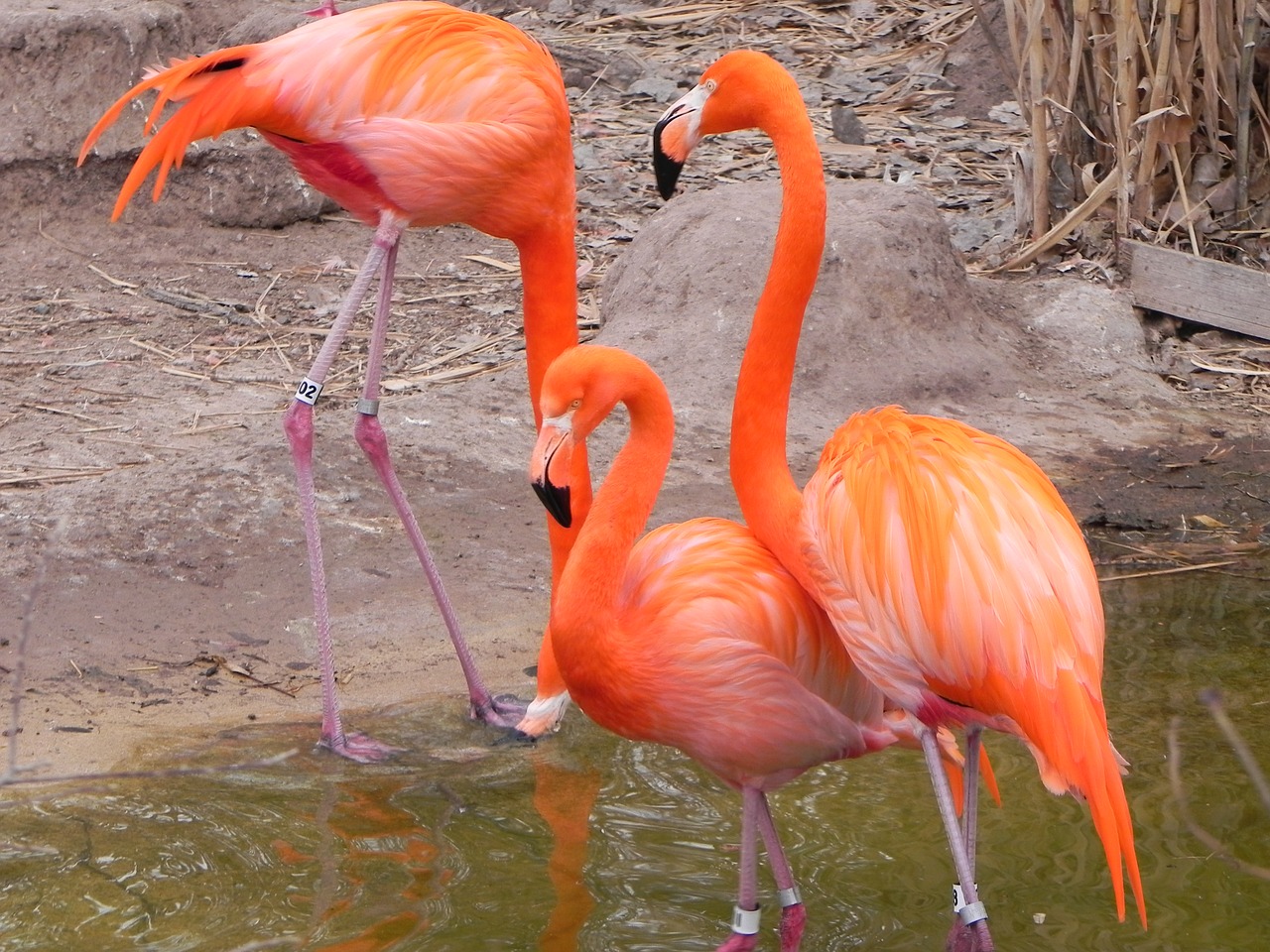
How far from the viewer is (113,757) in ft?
10.4

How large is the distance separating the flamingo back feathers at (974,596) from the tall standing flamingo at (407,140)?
87cm

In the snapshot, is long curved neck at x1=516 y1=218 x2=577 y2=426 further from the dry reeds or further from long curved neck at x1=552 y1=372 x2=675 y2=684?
the dry reeds

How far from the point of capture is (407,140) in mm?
3447

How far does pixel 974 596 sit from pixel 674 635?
51 cm

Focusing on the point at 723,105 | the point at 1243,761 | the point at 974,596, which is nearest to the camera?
the point at 1243,761

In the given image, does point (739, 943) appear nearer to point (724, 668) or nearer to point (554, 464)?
point (724, 668)

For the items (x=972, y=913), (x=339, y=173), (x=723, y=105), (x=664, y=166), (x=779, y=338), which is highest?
(x=723, y=105)

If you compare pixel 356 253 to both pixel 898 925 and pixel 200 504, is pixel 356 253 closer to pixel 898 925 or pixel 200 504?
pixel 200 504

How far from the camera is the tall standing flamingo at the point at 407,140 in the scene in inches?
133

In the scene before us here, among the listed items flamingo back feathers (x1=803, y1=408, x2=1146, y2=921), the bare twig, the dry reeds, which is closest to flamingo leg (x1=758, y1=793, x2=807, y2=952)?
flamingo back feathers (x1=803, y1=408, x2=1146, y2=921)

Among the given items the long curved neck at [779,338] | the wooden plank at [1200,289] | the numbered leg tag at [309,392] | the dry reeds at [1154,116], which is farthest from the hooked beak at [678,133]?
the wooden plank at [1200,289]

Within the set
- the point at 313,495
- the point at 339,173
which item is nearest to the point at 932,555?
the point at 313,495

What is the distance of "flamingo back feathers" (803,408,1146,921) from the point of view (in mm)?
2371

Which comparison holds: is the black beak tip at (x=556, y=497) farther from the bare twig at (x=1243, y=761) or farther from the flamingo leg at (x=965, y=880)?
the bare twig at (x=1243, y=761)
